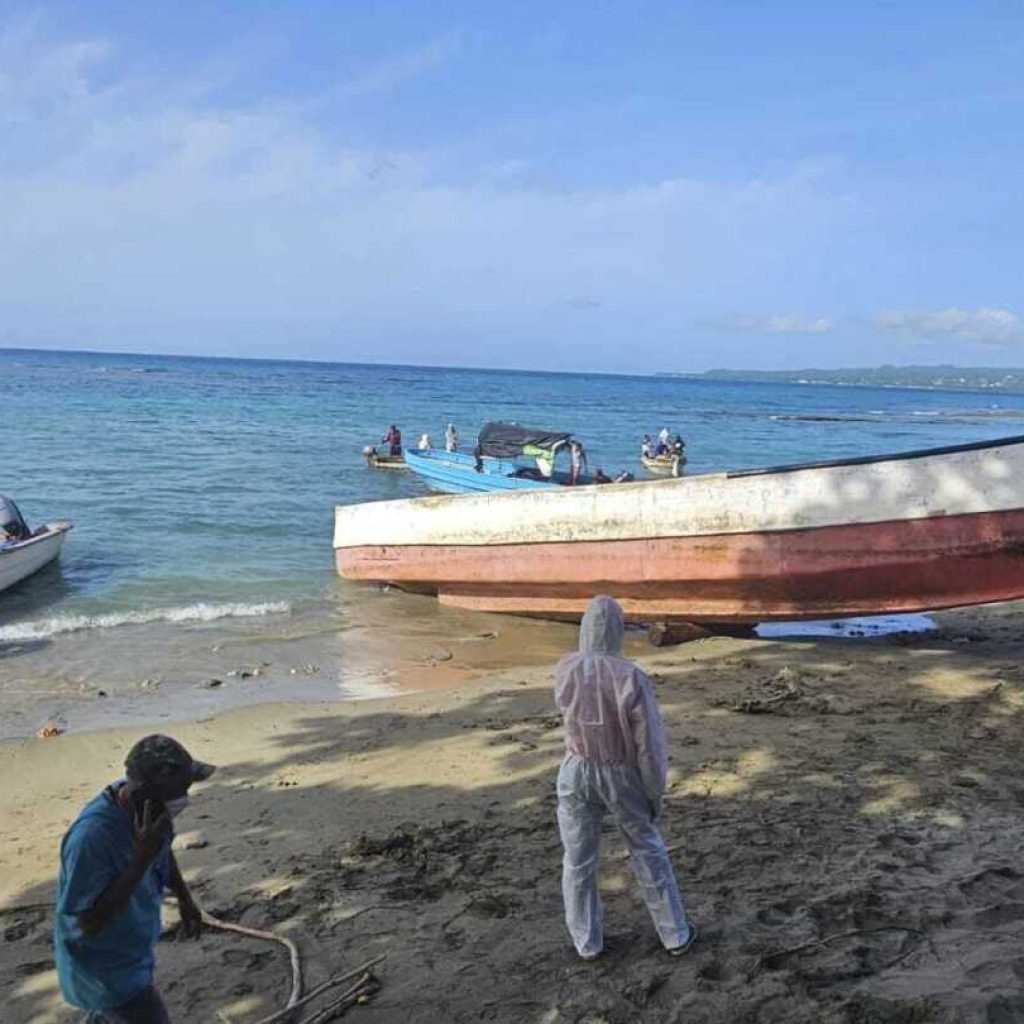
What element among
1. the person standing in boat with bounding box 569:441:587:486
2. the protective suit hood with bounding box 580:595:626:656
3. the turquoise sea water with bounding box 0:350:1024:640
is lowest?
the turquoise sea water with bounding box 0:350:1024:640

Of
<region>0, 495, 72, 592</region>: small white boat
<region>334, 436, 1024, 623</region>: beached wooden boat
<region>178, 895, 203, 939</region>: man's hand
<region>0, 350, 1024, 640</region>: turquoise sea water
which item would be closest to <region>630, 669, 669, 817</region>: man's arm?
<region>178, 895, 203, 939</region>: man's hand

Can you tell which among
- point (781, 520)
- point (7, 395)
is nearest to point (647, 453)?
point (781, 520)

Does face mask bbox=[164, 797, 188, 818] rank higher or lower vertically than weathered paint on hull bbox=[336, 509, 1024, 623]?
higher

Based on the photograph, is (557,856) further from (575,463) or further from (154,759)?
(575,463)

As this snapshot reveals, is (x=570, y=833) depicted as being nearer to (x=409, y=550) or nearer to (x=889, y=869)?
(x=889, y=869)

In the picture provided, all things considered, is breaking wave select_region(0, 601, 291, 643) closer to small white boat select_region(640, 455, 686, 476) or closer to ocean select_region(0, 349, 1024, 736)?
ocean select_region(0, 349, 1024, 736)

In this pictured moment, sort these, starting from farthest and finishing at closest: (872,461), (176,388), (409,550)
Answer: (176,388) → (409,550) → (872,461)

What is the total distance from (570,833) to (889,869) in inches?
65.6

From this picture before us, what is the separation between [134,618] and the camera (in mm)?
11742

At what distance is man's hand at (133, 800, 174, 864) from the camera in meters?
2.73

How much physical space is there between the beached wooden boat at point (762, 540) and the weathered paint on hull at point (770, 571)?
0.01 meters

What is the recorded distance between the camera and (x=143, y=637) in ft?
35.7

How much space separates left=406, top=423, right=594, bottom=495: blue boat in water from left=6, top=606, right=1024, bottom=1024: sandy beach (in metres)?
11.4

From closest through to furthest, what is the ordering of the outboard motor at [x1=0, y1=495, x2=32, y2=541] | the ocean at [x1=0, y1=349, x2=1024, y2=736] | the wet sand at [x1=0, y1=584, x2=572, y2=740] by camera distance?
1. the wet sand at [x1=0, y1=584, x2=572, y2=740]
2. the ocean at [x1=0, y1=349, x2=1024, y2=736]
3. the outboard motor at [x1=0, y1=495, x2=32, y2=541]
